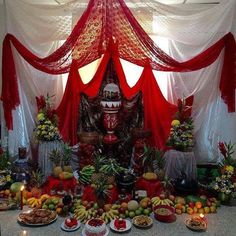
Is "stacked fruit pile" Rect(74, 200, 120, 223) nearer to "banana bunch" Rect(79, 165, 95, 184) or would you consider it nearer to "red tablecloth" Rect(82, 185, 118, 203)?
"red tablecloth" Rect(82, 185, 118, 203)

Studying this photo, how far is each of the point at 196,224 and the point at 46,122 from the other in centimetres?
204

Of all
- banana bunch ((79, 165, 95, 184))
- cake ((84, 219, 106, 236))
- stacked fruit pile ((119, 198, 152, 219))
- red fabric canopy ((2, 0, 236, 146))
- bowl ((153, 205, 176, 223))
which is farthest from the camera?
red fabric canopy ((2, 0, 236, 146))

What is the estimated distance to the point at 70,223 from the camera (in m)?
2.75

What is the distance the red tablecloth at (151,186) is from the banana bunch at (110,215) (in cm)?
48

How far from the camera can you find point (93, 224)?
2.61m

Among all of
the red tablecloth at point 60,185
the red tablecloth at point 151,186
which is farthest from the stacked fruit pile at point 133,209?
the red tablecloth at point 60,185

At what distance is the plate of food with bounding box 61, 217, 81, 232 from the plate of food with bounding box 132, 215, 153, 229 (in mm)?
522

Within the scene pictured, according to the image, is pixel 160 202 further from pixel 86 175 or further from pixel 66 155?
pixel 66 155

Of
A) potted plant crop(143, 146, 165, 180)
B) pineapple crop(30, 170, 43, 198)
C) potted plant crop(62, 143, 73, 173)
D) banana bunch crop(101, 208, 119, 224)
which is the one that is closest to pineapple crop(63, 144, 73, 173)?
potted plant crop(62, 143, 73, 173)

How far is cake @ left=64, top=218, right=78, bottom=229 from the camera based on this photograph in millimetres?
2740

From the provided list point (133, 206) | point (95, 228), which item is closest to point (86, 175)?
point (133, 206)

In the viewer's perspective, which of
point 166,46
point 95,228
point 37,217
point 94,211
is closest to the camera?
point 95,228

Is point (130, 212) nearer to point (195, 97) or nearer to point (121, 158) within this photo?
point (121, 158)

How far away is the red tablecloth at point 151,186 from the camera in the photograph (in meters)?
3.30
